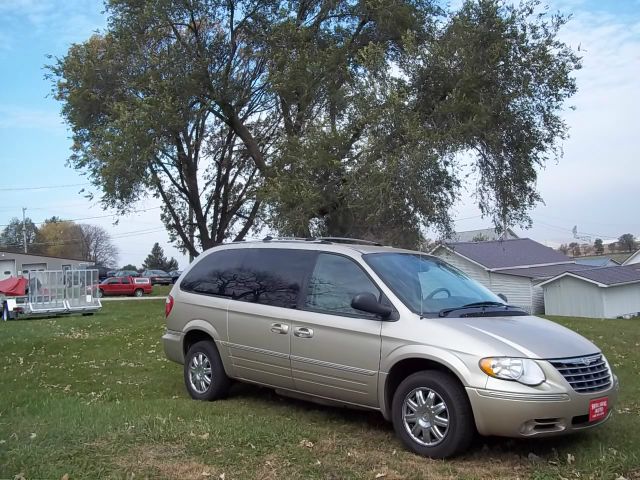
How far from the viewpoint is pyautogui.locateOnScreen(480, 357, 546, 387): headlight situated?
4.62 meters

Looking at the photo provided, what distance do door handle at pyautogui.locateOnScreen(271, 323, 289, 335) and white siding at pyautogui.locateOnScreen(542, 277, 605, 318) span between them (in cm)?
3876

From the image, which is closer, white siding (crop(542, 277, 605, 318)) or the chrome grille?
the chrome grille

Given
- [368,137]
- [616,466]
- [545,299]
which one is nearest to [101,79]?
[368,137]

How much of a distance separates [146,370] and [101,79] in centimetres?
1485

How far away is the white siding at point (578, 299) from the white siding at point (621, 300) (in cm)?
48

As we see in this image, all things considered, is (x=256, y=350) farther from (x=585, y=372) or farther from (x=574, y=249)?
(x=574, y=249)

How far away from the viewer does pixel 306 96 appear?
16141 millimetres

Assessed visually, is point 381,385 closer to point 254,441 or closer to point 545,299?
point 254,441

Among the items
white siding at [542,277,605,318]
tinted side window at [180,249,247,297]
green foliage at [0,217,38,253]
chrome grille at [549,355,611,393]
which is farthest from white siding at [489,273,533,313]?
green foliage at [0,217,38,253]

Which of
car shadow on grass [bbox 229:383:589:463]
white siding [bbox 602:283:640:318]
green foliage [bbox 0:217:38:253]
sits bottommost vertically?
white siding [bbox 602:283:640:318]

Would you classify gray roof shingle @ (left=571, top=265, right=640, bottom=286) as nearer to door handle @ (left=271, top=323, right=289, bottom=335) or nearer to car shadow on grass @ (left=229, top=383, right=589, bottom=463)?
car shadow on grass @ (left=229, top=383, right=589, bottom=463)

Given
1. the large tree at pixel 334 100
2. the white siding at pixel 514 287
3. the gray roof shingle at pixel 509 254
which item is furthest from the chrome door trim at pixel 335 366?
the white siding at pixel 514 287

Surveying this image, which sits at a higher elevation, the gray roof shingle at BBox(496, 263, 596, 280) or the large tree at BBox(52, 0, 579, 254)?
the large tree at BBox(52, 0, 579, 254)

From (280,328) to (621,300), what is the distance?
4200 centimetres
